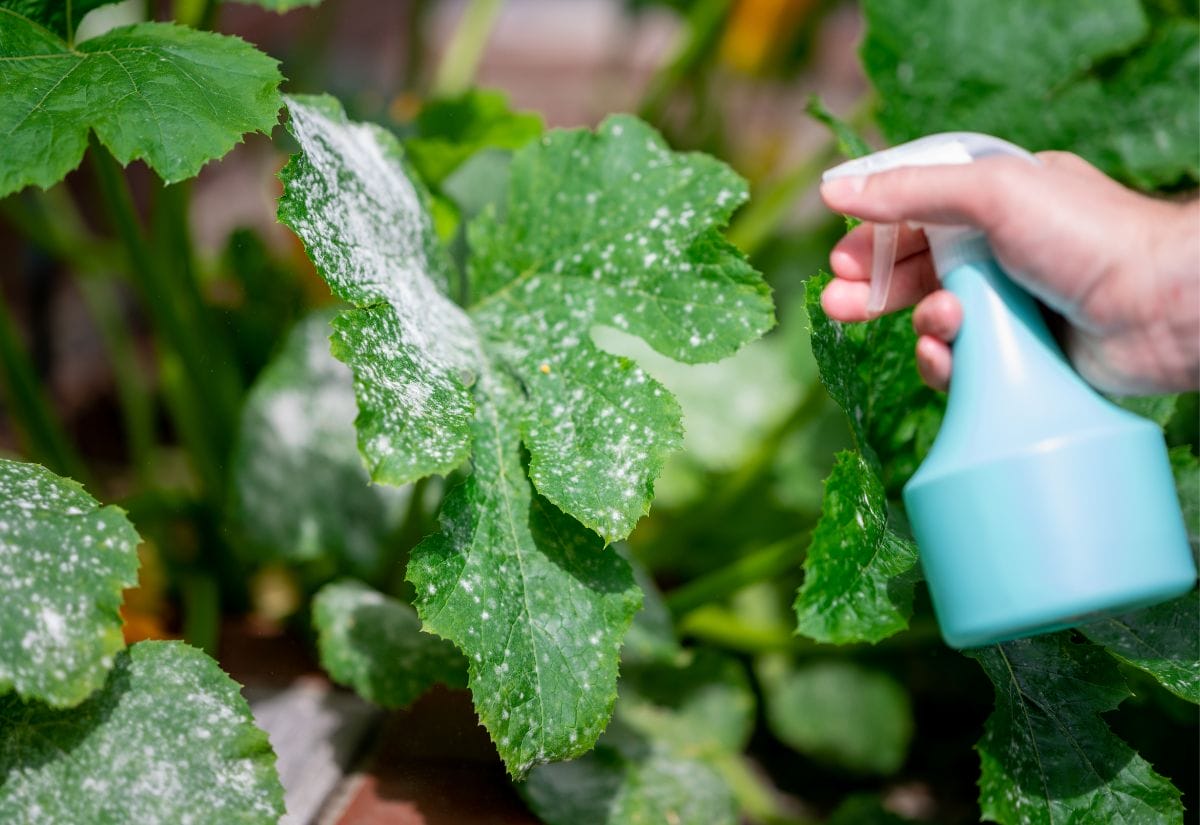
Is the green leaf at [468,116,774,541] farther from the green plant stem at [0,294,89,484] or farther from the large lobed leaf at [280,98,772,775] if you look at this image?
the green plant stem at [0,294,89,484]

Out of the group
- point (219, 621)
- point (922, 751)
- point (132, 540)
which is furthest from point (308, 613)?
point (922, 751)

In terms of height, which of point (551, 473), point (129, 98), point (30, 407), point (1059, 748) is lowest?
point (1059, 748)

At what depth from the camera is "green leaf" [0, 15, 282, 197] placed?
2.16ft

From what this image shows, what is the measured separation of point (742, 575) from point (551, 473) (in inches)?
14.4

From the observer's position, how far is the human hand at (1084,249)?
1.90 ft

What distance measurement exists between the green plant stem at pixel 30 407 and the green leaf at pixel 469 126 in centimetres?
44

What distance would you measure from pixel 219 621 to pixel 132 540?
466mm

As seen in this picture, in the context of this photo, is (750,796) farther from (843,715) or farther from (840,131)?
(840,131)

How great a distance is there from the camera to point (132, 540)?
0.66 meters

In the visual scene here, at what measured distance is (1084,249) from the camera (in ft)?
1.90

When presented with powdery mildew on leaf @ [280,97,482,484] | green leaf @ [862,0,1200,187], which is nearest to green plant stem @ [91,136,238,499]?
powdery mildew on leaf @ [280,97,482,484]

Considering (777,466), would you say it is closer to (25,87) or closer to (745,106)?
(25,87)

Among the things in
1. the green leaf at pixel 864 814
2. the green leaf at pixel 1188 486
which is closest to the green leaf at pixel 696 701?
the green leaf at pixel 864 814

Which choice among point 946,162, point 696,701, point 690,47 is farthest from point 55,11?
point 696,701
